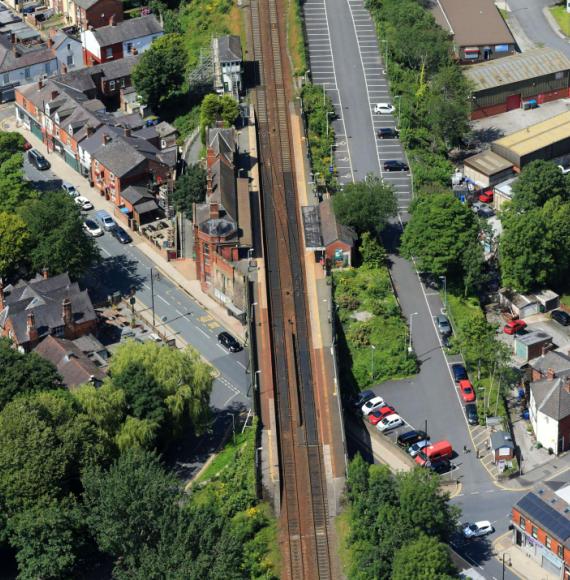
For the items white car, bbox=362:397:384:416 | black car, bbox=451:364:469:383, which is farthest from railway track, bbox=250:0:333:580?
black car, bbox=451:364:469:383

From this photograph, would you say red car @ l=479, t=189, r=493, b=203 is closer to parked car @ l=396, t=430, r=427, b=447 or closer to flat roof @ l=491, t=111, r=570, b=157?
flat roof @ l=491, t=111, r=570, b=157

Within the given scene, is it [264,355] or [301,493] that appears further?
[264,355]

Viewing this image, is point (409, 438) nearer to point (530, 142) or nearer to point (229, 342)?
point (229, 342)

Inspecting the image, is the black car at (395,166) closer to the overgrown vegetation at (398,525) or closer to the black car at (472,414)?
the black car at (472,414)

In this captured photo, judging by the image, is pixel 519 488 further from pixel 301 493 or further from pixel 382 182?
pixel 382 182

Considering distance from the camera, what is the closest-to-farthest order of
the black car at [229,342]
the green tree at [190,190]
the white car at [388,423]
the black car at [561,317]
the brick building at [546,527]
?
the brick building at [546,527] → the white car at [388,423] → the black car at [229,342] → the black car at [561,317] → the green tree at [190,190]

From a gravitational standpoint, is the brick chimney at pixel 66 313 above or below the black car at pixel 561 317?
above

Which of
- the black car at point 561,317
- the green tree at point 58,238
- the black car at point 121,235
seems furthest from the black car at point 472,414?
the black car at point 121,235

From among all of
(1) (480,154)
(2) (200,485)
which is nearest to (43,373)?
(2) (200,485)
